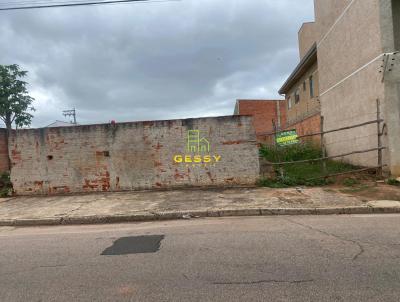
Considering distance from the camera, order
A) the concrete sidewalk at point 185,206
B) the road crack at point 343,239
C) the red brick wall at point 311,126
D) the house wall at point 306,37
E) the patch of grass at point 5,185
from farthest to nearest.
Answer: the house wall at point 306,37
the red brick wall at point 311,126
the patch of grass at point 5,185
the concrete sidewalk at point 185,206
the road crack at point 343,239

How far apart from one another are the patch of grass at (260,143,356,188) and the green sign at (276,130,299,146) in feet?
1.30

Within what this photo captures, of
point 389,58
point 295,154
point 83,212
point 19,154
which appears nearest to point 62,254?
point 83,212

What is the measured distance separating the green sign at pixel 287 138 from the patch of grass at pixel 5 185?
10.3m

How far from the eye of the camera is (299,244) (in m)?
5.57

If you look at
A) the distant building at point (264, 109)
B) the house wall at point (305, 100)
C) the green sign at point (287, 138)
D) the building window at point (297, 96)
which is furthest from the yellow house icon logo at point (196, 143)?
the distant building at point (264, 109)

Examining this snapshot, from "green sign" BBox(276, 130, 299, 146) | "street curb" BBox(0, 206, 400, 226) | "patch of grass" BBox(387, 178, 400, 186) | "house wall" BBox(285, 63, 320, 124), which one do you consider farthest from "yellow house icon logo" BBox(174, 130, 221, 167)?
"house wall" BBox(285, 63, 320, 124)

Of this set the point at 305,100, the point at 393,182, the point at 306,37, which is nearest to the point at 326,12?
the point at 305,100

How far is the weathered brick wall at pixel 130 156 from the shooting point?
12.1 meters

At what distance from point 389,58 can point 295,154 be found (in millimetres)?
5923

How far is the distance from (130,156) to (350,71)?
9.49 meters

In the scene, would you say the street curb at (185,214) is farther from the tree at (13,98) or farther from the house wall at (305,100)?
the tree at (13,98)

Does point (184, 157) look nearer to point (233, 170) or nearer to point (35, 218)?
point (233, 170)

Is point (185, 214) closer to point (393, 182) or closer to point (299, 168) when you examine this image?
point (393, 182)

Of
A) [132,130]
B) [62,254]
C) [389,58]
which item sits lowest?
[62,254]
